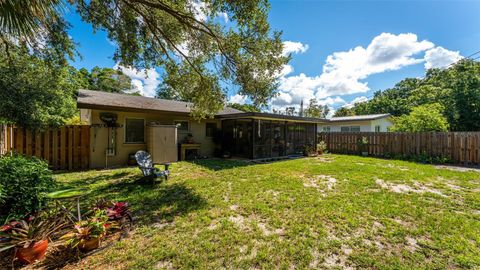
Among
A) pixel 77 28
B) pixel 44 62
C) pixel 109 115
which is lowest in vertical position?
pixel 109 115

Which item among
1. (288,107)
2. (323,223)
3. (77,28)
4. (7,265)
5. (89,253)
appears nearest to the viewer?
(7,265)

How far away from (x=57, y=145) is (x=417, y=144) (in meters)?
17.3

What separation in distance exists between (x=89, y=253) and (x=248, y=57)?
20.0 ft

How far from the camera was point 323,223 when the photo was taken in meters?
3.40

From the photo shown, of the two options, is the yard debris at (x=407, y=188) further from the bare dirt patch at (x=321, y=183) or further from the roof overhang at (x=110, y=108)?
the roof overhang at (x=110, y=108)

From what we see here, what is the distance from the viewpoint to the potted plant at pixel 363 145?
13.1 m

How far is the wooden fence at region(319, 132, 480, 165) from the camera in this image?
9.35 m

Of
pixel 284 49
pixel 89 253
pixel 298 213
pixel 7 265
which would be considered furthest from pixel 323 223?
pixel 284 49

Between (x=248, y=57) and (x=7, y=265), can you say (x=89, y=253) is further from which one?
(x=248, y=57)

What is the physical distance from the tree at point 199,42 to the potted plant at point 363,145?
32.3ft

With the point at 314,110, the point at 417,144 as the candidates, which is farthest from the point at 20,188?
the point at 314,110

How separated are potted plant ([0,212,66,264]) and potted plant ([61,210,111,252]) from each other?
0.21m

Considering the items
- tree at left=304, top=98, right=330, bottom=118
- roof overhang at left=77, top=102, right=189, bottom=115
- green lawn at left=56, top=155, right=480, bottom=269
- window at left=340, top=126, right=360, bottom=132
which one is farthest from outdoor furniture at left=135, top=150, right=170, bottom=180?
tree at left=304, top=98, right=330, bottom=118

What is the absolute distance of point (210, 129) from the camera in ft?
38.3
